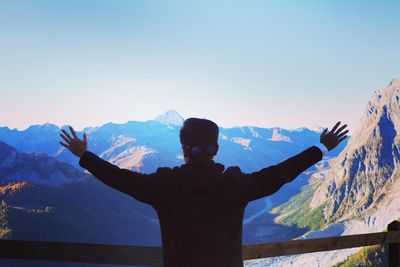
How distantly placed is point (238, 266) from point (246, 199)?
397 millimetres

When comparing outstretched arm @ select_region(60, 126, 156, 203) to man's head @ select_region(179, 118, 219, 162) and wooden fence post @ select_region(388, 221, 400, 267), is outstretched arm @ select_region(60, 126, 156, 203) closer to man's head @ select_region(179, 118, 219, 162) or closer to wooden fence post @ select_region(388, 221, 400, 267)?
man's head @ select_region(179, 118, 219, 162)

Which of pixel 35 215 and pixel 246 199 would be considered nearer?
pixel 246 199

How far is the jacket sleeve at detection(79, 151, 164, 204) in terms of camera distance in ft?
7.73

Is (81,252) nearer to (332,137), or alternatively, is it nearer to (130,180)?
(130,180)

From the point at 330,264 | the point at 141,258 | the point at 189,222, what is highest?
the point at 189,222

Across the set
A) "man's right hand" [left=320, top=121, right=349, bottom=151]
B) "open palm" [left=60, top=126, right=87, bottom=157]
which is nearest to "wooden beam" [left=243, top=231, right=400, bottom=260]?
"man's right hand" [left=320, top=121, right=349, bottom=151]

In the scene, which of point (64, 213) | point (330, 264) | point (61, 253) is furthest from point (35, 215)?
point (61, 253)

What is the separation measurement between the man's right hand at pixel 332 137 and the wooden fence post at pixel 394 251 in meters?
3.29

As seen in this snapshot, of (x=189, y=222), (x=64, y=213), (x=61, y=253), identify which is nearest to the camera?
(x=189, y=222)

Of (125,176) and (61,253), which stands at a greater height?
(125,176)

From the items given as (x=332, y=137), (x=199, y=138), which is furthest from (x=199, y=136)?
(x=332, y=137)

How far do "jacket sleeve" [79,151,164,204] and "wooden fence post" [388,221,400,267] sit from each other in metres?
4.43

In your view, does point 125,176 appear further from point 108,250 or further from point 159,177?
point 108,250

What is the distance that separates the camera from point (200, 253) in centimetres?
236
